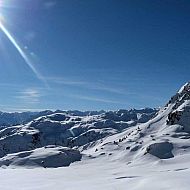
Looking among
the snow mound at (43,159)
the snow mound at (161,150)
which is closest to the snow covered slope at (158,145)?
the snow mound at (161,150)

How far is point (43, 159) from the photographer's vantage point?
12638 centimetres

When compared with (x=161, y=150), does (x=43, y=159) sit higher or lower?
higher

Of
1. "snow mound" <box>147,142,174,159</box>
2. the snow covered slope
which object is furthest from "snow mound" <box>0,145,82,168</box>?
"snow mound" <box>147,142,174,159</box>

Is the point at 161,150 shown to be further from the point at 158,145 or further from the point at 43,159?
the point at 43,159

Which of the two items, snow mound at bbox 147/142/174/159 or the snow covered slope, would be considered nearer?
snow mound at bbox 147/142/174/159

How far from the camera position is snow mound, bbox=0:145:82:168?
404 ft

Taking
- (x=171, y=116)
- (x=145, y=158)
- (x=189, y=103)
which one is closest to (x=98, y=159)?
(x=145, y=158)

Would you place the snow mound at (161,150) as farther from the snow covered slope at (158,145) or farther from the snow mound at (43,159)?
the snow mound at (43,159)

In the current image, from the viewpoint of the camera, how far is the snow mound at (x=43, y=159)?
123000 millimetres

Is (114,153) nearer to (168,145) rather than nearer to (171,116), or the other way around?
(168,145)

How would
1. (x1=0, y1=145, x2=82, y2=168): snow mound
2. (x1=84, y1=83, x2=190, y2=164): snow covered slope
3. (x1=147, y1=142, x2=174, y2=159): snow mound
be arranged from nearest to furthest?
1. (x1=147, y1=142, x2=174, y2=159): snow mound
2. (x1=84, y1=83, x2=190, y2=164): snow covered slope
3. (x1=0, y1=145, x2=82, y2=168): snow mound

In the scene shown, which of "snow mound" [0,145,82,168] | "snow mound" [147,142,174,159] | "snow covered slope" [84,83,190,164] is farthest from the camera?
"snow mound" [0,145,82,168]

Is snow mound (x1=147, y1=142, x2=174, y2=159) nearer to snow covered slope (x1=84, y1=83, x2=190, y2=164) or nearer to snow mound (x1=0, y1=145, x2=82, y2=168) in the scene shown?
snow covered slope (x1=84, y1=83, x2=190, y2=164)

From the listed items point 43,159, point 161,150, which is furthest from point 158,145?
point 43,159
